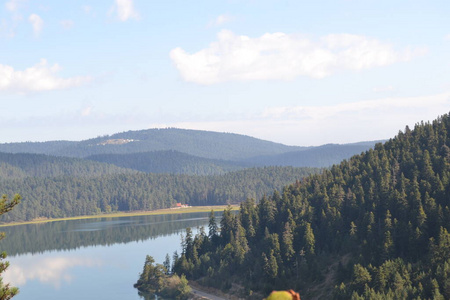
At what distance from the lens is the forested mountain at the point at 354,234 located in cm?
9812

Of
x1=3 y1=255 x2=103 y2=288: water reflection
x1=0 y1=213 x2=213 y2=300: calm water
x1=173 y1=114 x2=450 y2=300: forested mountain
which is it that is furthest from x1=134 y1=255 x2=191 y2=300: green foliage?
x1=3 y1=255 x2=103 y2=288: water reflection

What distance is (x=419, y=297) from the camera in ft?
287

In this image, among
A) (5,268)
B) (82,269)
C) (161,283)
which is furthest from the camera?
(82,269)

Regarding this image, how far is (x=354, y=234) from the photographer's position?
117750 millimetres

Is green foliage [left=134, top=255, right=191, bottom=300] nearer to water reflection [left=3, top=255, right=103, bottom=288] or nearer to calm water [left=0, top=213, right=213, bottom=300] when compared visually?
calm water [left=0, top=213, right=213, bottom=300]

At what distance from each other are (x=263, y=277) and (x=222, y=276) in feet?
32.8

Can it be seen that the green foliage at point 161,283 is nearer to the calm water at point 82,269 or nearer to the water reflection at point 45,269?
the calm water at point 82,269

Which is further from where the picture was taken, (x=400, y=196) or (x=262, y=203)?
(x=262, y=203)

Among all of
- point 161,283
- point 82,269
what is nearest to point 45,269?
point 82,269

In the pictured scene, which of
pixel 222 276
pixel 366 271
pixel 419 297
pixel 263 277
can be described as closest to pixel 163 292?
pixel 222 276

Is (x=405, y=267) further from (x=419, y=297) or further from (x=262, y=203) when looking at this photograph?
(x=262, y=203)

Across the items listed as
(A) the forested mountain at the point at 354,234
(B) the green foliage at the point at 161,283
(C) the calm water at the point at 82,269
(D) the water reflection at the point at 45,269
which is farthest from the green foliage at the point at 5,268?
(D) the water reflection at the point at 45,269

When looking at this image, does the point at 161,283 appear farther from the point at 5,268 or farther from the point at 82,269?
the point at 5,268

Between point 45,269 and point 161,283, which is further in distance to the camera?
point 45,269
